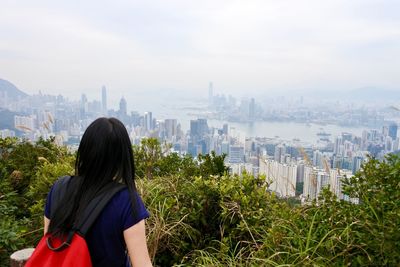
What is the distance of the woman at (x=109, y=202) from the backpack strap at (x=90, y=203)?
0.7 inches

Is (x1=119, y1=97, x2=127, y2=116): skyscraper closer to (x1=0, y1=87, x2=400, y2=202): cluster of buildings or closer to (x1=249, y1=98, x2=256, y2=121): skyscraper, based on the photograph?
(x1=0, y1=87, x2=400, y2=202): cluster of buildings

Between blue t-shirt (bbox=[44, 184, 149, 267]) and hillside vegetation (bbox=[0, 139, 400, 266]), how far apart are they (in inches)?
46.6

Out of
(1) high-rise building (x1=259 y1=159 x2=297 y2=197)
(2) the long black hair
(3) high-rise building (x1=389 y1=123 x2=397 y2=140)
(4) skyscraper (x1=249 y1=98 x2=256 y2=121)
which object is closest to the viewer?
(2) the long black hair

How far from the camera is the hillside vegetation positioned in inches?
91.8

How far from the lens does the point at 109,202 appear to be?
1.63 meters

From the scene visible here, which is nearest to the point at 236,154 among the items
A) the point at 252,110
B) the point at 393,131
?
the point at 393,131

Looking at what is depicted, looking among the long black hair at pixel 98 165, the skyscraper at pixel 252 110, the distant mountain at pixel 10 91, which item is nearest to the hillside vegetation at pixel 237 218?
the long black hair at pixel 98 165

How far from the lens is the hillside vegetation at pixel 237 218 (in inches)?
91.8

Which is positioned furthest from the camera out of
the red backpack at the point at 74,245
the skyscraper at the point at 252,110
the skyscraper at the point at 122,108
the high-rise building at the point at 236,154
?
the skyscraper at the point at 252,110

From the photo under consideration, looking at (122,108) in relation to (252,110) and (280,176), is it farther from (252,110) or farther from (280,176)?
(280,176)

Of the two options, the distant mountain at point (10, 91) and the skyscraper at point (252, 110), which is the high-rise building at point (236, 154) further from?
the distant mountain at point (10, 91)

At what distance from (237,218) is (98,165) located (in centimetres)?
196

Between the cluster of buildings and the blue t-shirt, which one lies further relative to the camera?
the cluster of buildings

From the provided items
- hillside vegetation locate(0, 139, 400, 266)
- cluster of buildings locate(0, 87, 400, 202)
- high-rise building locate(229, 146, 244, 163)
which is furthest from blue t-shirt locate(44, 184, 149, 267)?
high-rise building locate(229, 146, 244, 163)
